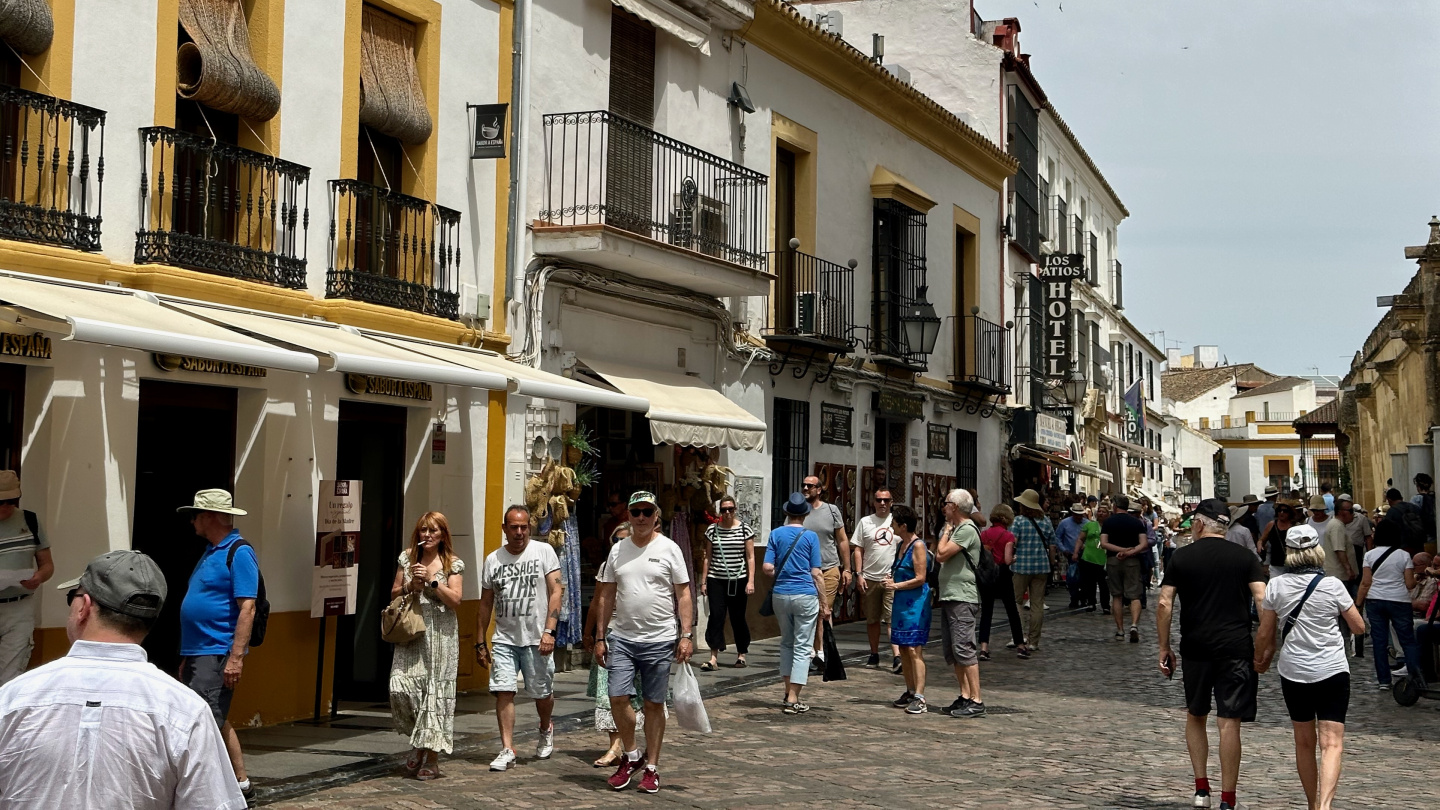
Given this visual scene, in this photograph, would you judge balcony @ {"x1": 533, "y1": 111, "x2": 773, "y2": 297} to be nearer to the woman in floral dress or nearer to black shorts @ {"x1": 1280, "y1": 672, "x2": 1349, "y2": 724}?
the woman in floral dress

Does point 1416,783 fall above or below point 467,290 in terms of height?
below

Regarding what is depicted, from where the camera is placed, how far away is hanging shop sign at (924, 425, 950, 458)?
23.2 metres

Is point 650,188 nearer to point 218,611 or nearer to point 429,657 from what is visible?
point 429,657

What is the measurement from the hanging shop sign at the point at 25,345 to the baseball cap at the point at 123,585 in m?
6.10

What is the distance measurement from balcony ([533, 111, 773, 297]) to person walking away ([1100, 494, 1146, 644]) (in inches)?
223

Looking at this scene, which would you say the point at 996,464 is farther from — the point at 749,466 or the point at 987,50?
the point at 749,466

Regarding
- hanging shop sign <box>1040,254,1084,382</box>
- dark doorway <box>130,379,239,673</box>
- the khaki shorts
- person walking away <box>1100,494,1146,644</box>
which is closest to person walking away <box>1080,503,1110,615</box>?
person walking away <box>1100,494,1146,644</box>

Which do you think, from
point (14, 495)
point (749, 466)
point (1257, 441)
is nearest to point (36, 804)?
point (14, 495)

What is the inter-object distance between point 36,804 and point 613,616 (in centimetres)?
596

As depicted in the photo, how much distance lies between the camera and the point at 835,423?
19875 millimetres

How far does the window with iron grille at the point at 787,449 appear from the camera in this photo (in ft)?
60.6

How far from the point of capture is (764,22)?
17.9m

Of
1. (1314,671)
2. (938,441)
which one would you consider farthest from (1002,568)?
(1314,671)

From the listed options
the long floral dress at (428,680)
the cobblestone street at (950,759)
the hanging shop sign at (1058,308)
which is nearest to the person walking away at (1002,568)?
the cobblestone street at (950,759)
